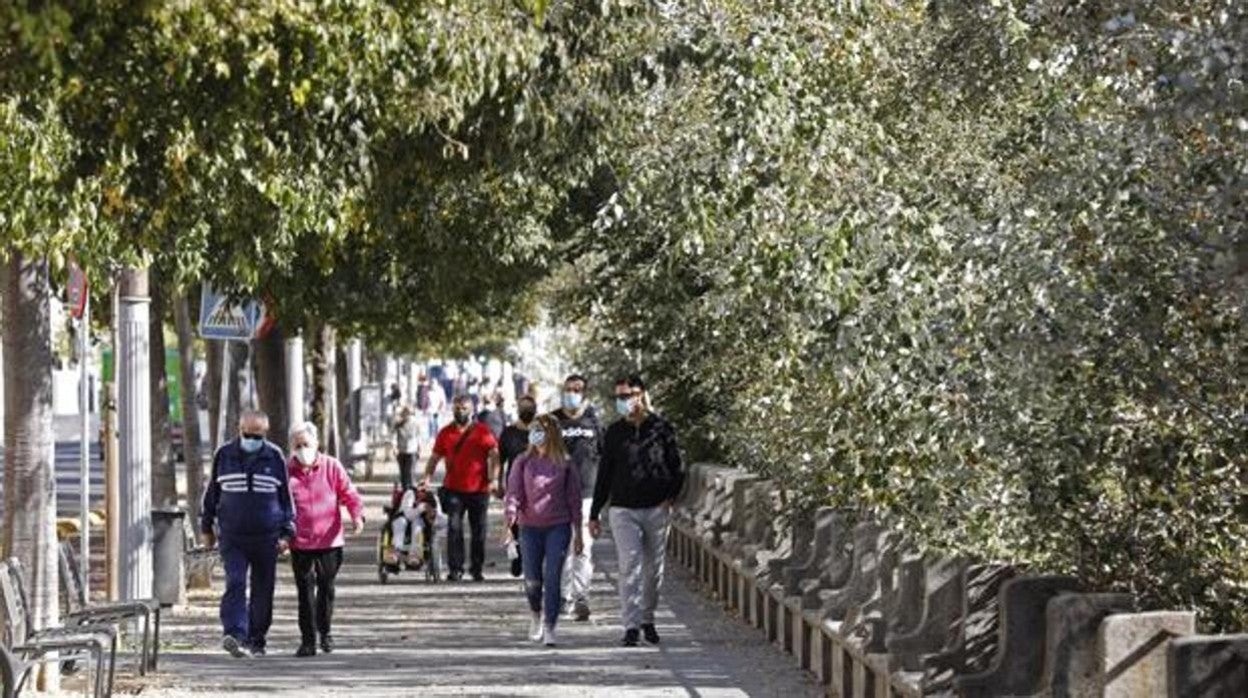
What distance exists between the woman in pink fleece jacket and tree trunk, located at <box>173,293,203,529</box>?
7.93 m

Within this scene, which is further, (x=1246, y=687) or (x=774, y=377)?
(x=774, y=377)

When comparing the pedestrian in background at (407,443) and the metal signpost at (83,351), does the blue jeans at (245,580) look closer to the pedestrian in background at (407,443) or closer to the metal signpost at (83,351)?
the metal signpost at (83,351)

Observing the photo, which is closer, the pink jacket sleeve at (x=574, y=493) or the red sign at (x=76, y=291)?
the red sign at (x=76, y=291)

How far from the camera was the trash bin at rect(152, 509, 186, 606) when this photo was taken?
957 inches

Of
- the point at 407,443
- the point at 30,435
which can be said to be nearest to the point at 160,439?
the point at 30,435

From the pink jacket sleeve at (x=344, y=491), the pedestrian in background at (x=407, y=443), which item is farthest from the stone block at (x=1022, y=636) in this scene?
the pedestrian in background at (x=407, y=443)

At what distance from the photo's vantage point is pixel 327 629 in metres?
22.0

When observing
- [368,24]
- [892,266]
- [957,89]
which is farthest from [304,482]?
[368,24]

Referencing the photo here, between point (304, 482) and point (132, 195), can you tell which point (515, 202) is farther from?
point (132, 195)

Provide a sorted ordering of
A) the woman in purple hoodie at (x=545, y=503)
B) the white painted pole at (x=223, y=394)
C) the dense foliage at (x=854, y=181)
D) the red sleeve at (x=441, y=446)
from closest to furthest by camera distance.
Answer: the dense foliage at (x=854, y=181) → the woman in purple hoodie at (x=545, y=503) → the red sleeve at (x=441, y=446) → the white painted pole at (x=223, y=394)

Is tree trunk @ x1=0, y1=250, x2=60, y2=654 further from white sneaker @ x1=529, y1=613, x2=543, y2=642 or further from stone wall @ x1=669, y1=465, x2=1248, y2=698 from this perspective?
white sneaker @ x1=529, y1=613, x2=543, y2=642

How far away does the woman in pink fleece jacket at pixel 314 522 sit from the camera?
70.4ft

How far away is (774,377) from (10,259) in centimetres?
640

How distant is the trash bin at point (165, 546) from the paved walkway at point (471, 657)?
1.14ft
